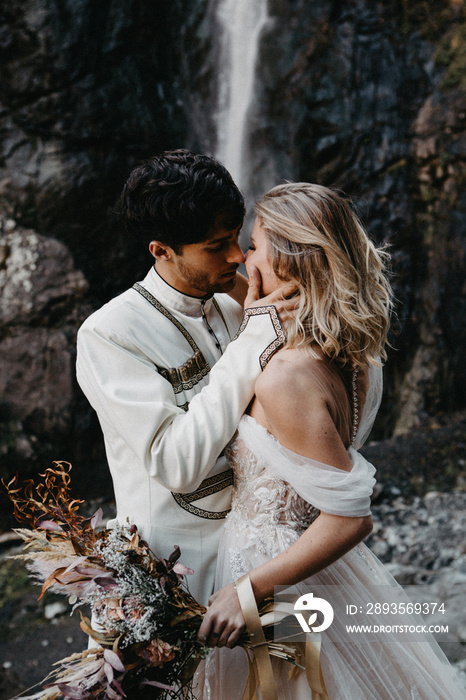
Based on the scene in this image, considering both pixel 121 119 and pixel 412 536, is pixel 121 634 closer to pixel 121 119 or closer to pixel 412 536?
pixel 412 536

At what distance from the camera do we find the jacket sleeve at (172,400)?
1.87 meters

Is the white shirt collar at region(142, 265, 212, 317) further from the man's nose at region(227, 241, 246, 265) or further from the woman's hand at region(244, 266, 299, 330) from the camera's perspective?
the woman's hand at region(244, 266, 299, 330)

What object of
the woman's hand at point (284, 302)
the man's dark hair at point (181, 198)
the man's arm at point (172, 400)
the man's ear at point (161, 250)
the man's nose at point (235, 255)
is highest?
the man's dark hair at point (181, 198)

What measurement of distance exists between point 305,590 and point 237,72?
6490 millimetres

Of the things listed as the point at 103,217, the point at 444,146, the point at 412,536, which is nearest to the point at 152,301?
the point at 412,536

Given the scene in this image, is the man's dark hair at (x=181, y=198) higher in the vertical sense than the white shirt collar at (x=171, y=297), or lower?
higher

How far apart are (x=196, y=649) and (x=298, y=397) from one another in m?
0.83

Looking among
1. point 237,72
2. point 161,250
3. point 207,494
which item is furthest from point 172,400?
point 237,72

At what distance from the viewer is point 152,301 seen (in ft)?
7.29

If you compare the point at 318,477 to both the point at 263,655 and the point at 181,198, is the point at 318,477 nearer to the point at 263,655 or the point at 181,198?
the point at 263,655

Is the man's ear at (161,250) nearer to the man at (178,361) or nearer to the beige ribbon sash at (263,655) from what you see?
the man at (178,361)

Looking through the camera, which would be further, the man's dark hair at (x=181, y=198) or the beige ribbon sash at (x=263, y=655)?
the man's dark hair at (x=181, y=198)

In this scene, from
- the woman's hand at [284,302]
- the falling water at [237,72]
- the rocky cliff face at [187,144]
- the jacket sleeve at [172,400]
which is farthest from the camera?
the falling water at [237,72]

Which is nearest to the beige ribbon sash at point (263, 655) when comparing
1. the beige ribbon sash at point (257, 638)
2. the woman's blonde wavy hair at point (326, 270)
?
the beige ribbon sash at point (257, 638)
